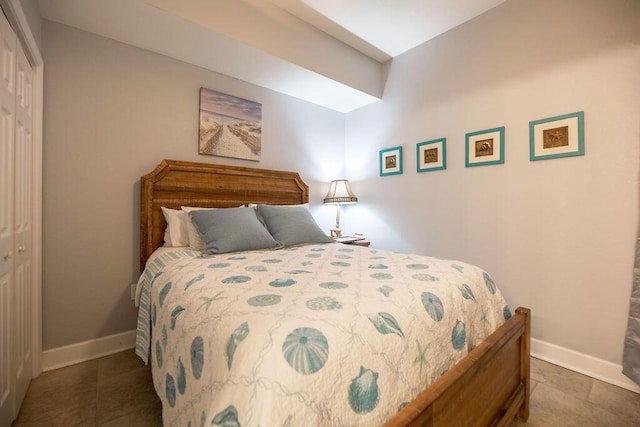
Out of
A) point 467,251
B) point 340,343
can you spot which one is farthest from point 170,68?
point 467,251

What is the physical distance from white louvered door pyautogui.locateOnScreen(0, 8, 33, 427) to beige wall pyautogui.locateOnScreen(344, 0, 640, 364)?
2.86 meters

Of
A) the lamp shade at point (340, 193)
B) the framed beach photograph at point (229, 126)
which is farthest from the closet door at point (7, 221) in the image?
the lamp shade at point (340, 193)

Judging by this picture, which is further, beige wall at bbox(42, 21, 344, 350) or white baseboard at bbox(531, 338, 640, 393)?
beige wall at bbox(42, 21, 344, 350)

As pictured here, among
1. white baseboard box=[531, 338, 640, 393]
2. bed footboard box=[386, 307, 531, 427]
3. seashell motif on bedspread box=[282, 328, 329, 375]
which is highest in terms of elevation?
seashell motif on bedspread box=[282, 328, 329, 375]

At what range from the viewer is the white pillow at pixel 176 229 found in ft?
6.98

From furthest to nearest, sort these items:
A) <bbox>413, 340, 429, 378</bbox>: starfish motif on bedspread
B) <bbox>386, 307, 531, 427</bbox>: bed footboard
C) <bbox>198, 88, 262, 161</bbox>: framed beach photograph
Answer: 1. <bbox>198, 88, 262, 161</bbox>: framed beach photograph
2. <bbox>413, 340, 429, 378</bbox>: starfish motif on bedspread
3. <bbox>386, 307, 531, 427</bbox>: bed footboard

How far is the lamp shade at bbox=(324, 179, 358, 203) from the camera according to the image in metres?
3.20

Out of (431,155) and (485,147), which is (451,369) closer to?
(485,147)

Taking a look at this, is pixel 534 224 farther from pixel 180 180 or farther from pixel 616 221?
pixel 180 180

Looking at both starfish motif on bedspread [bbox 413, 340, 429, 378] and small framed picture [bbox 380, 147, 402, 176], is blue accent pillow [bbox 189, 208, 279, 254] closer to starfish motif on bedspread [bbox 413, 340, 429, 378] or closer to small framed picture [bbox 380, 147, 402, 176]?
starfish motif on bedspread [bbox 413, 340, 429, 378]

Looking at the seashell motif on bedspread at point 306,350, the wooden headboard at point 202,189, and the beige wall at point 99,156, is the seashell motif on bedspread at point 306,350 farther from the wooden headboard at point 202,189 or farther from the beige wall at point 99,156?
the beige wall at point 99,156

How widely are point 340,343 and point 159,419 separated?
1293mm

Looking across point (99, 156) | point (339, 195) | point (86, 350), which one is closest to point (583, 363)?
point (339, 195)

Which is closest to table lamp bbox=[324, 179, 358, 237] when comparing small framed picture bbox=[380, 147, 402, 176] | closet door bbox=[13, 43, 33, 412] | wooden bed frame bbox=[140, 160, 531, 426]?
wooden bed frame bbox=[140, 160, 531, 426]
